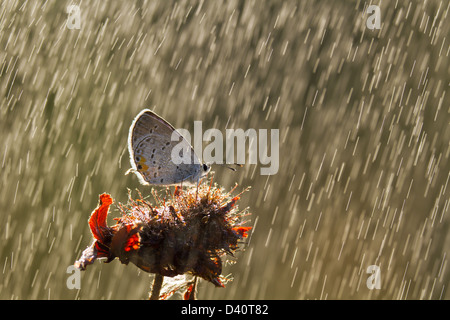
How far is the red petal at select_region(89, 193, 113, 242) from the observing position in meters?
3.12

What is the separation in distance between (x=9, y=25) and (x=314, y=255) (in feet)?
14.9

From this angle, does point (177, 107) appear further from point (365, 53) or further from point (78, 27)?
point (365, 53)

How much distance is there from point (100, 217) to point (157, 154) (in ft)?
2.53

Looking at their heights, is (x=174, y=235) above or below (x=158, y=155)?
below

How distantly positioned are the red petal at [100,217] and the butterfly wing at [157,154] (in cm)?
57

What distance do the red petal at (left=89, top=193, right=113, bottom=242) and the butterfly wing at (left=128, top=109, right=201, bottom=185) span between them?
1.85ft

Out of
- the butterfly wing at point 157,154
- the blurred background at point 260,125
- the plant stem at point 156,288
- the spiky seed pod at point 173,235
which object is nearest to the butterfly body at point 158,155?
the butterfly wing at point 157,154

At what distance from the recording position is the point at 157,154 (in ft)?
12.4

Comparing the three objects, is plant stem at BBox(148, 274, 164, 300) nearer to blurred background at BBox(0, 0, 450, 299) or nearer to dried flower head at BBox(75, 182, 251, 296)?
dried flower head at BBox(75, 182, 251, 296)

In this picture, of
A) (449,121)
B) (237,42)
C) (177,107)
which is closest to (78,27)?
(177,107)

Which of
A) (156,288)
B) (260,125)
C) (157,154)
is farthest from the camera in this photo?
(260,125)

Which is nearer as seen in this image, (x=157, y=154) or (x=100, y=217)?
(x=100, y=217)

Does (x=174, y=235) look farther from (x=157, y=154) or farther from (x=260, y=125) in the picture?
(x=260, y=125)

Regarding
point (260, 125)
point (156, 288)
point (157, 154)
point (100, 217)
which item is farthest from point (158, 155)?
point (260, 125)
